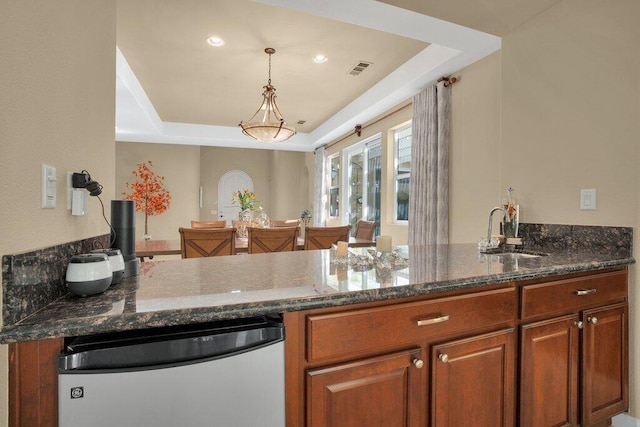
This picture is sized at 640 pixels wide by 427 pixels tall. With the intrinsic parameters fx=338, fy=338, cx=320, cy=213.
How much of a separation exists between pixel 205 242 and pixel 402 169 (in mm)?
2747

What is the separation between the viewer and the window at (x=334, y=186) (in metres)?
6.46

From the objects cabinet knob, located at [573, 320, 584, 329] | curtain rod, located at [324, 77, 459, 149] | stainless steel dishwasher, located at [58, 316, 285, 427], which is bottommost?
cabinet knob, located at [573, 320, 584, 329]

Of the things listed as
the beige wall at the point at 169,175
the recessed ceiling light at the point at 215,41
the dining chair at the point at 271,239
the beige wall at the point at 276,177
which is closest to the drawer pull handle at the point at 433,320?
the dining chair at the point at 271,239

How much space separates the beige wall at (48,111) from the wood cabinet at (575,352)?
1.63 meters

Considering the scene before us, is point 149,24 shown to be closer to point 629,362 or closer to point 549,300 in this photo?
point 549,300

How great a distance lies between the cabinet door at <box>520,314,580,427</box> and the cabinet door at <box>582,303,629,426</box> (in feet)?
0.25

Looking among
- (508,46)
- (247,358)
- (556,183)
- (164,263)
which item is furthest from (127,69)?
(556,183)

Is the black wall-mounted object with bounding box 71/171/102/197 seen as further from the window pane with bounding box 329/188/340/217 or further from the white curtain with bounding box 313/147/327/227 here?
the white curtain with bounding box 313/147/327/227

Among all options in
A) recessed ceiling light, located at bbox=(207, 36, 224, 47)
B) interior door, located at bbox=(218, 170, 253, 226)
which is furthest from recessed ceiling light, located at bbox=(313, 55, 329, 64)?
interior door, located at bbox=(218, 170, 253, 226)

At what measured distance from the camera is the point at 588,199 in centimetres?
184

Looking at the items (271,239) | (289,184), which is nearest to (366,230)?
(271,239)

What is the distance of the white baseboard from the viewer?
5.41ft

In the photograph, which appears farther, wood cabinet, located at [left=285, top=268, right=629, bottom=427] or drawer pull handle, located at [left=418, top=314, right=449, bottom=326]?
drawer pull handle, located at [left=418, top=314, right=449, bottom=326]

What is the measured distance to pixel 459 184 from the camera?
3232 millimetres
